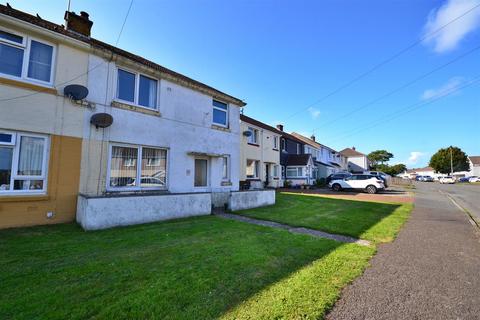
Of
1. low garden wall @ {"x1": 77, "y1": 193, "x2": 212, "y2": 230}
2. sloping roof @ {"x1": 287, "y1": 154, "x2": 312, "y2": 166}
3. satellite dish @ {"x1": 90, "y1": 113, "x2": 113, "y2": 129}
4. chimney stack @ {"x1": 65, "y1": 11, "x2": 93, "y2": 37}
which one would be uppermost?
chimney stack @ {"x1": 65, "y1": 11, "x2": 93, "y2": 37}

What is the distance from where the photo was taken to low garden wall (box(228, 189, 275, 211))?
11461mm

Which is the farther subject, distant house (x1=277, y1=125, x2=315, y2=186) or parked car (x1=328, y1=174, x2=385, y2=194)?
distant house (x1=277, y1=125, x2=315, y2=186)

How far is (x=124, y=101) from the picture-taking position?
31.3 ft

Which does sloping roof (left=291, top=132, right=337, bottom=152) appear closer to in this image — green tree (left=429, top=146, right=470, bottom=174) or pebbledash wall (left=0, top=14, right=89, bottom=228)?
pebbledash wall (left=0, top=14, right=89, bottom=228)

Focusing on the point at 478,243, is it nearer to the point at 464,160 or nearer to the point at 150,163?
the point at 150,163

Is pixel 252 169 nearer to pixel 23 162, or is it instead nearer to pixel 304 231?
pixel 304 231

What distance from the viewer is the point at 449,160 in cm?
7531

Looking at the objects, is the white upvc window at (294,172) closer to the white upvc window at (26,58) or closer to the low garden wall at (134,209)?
the low garden wall at (134,209)

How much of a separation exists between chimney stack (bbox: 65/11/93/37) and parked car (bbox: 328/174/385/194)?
81.0ft

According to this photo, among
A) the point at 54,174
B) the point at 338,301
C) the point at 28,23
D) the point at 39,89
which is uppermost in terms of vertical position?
the point at 28,23

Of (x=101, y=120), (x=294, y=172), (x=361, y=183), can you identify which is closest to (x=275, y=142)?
(x=294, y=172)

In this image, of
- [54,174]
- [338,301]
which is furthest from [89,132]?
[338,301]

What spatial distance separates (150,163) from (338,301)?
881 centimetres

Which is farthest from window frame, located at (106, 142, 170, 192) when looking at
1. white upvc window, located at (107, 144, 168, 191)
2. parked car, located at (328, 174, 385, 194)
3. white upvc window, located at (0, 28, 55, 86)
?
parked car, located at (328, 174, 385, 194)
